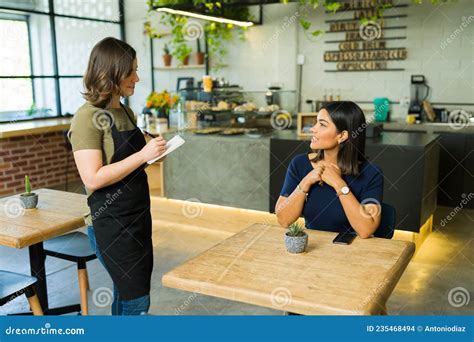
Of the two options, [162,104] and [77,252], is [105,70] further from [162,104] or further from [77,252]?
[162,104]

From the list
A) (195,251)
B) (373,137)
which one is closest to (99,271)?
(195,251)

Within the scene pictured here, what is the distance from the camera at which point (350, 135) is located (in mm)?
2244

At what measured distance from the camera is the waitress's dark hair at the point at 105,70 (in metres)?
1.90

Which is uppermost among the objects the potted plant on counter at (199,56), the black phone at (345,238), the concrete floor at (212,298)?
the potted plant on counter at (199,56)

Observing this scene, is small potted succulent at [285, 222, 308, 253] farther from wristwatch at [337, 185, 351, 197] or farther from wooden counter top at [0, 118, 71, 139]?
wooden counter top at [0, 118, 71, 139]

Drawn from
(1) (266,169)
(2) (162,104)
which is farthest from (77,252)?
(2) (162,104)

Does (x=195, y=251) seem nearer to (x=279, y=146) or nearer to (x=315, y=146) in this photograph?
(x=279, y=146)

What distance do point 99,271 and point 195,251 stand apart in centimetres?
81

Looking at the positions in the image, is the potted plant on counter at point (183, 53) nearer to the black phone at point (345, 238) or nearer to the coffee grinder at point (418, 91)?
the coffee grinder at point (418, 91)

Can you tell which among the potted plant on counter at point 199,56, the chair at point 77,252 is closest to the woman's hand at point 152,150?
the chair at point 77,252

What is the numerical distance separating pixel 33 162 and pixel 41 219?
4.46 meters

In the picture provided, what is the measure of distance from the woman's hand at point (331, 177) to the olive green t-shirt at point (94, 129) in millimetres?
870

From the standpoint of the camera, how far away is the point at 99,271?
3834 millimetres

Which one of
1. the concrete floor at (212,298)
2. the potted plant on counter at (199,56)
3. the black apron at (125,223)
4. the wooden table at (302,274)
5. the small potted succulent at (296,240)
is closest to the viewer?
the wooden table at (302,274)
